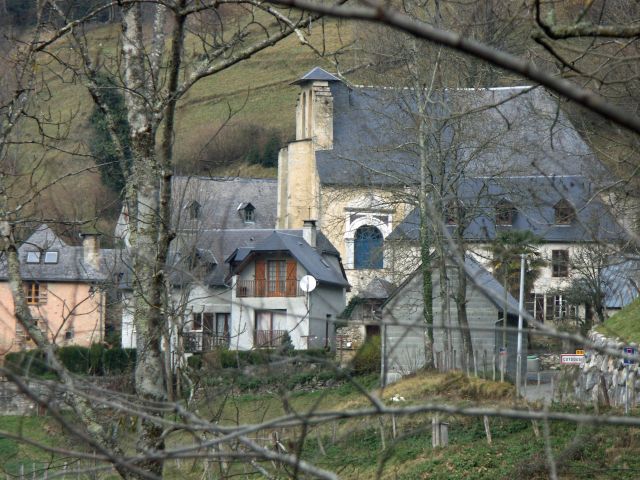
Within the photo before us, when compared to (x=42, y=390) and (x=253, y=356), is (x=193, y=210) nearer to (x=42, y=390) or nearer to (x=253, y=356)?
(x=253, y=356)

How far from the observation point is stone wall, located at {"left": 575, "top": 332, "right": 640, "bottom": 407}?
46.8ft

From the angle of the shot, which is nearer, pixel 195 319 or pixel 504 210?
pixel 195 319

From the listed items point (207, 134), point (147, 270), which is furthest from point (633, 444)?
point (207, 134)

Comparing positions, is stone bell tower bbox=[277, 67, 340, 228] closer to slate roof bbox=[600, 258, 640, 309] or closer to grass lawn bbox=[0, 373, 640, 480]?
slate roof bbox=[600, 258, 640, 309]

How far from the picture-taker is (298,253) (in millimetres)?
38719

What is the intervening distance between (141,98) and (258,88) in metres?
70.7

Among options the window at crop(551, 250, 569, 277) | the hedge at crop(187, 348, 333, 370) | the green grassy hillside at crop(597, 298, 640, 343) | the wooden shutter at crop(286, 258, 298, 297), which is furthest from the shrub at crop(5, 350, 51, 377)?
the wooden shutter at crop(286, 258, 298, 297)

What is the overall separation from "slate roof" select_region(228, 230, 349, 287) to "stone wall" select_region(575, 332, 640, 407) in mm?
20770

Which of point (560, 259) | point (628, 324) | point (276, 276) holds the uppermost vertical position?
point (276, 276)

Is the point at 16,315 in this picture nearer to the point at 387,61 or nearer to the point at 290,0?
the point at 290,0

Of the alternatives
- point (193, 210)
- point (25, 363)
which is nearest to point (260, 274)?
point (193, 210)

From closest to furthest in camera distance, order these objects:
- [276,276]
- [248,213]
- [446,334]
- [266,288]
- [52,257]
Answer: [446,334], [266,288], [276,276], [52,257], [248,213]

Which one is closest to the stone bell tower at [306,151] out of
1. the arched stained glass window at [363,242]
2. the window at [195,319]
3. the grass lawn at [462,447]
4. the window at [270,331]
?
the arched stained glass window at [363,242]

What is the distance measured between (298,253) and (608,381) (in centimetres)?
2392
